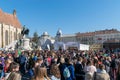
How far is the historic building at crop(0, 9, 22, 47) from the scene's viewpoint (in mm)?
69250

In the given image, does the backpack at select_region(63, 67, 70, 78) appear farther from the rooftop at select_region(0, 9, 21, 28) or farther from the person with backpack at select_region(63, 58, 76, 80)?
the rooftop at select_region(0, 9, 21, 28)

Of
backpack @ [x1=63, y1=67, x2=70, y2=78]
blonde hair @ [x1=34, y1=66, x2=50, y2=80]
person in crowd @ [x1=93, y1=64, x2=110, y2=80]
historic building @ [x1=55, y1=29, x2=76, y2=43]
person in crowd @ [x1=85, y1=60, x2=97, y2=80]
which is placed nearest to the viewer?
blonde hair @ [x1=34, y1=66, x2=50, y2=80]

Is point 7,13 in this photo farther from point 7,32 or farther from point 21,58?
point 21,58

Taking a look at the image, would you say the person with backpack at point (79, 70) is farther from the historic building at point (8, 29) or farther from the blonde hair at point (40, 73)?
the historic building at point (8, 29)

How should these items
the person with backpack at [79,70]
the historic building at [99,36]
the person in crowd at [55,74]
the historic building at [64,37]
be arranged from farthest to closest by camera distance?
the historic building at [64,37]
the historic building at [99,36]
the person with backpack at [79,70]
the person in crowd at [55,74]

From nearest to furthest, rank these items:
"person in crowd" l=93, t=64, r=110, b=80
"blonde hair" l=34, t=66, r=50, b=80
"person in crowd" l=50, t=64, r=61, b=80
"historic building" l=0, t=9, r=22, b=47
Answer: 1. "blonde hair" l=34, t=66, r=50, b=80
2. "person in crowd" l=50, t=64, r=61, b=80
3. "person in crowd" l=93, t=64, r=110, b=80
4. "historic building" l=0, t=9, r=22, b=47

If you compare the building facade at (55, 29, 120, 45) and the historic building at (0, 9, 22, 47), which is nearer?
the historic building at (0, 9, 22, 47)

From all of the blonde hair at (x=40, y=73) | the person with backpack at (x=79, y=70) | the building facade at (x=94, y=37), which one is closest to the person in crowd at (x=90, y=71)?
the person with backpack at (x=79, y=70)

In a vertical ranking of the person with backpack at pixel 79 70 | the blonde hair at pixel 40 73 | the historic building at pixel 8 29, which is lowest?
the person with backpack at pixel 79 70

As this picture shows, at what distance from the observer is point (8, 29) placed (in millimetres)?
73625

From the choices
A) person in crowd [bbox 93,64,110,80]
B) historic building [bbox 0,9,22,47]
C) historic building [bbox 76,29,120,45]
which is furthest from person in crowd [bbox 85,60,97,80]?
historic building [bbox 76,29,120,45]

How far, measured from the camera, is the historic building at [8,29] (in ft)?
227

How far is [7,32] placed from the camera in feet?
239

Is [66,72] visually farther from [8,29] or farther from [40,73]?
[8,29]
